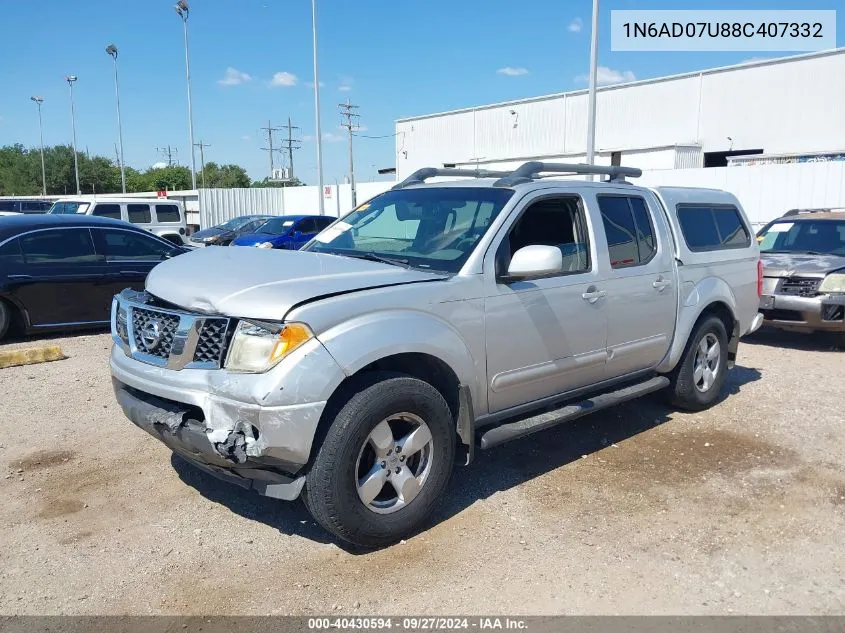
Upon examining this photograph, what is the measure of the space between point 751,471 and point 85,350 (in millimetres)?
7037

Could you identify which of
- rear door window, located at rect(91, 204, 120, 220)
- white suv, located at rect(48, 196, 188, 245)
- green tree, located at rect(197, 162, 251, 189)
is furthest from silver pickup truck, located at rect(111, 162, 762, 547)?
green tree, located at rect(197, 162, 251, 189)

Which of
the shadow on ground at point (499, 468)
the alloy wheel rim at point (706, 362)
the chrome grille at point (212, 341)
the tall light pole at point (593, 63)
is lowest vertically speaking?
the shadow on ground at point (499, 468)

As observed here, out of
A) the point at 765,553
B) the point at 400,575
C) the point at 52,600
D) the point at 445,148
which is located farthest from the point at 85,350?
the point at 445,148

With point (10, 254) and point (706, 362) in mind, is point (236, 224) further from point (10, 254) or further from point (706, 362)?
point (706, 362)

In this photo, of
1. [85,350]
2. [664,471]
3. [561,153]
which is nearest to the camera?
[664,471]

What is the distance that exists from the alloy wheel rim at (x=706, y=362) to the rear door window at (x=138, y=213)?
17630mm

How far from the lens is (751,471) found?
4824 mm

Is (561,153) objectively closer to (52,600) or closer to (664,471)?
(664,471)

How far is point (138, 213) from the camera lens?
20.1 meters

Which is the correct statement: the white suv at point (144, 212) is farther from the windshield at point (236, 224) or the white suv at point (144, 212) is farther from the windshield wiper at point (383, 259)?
the windshield wiper at point (383, 259)

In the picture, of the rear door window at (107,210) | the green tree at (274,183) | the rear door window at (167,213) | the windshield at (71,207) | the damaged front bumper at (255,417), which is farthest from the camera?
the green tree at (274,183)

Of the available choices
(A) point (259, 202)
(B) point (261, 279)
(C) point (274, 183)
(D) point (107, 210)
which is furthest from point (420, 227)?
(C) point (274, 183)

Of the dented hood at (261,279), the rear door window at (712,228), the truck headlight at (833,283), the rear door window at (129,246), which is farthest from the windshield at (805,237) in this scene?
the rear door window at (129,246)

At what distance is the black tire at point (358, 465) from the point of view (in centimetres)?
335
